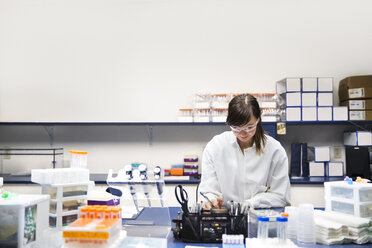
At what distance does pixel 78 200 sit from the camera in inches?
49.3

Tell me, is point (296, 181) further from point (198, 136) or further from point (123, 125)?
point (123, 125)

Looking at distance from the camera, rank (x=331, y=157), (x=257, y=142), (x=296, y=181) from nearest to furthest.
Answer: (x=257, y=142) < (x=296, y=181) < (x=331, y=157)

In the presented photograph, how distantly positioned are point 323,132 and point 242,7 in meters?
1.63

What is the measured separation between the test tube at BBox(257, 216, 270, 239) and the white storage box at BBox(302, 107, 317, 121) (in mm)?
2132

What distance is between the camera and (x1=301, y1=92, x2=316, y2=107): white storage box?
9.90ft

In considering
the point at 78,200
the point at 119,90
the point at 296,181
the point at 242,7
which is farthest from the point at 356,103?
the point at 78,200

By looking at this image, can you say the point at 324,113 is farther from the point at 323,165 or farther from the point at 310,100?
the point at 323,165

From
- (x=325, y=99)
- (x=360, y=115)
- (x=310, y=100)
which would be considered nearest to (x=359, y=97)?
(x=360, y=115)

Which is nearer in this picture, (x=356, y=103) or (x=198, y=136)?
(x=356, y=103)

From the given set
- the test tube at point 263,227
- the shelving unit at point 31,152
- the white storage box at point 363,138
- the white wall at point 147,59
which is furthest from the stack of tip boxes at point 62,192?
the white storage box at point 363,138

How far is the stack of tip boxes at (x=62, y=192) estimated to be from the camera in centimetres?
119

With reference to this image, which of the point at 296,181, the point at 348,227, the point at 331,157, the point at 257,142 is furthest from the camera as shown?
the point at 331,157

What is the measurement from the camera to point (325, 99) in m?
3.01

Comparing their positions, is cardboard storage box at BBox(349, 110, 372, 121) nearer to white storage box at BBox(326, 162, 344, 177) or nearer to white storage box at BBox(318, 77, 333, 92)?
white storage box at BBox(318, 77, 333, 92)
